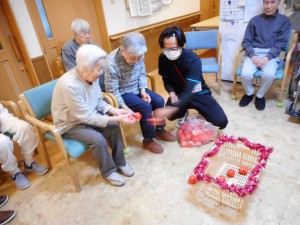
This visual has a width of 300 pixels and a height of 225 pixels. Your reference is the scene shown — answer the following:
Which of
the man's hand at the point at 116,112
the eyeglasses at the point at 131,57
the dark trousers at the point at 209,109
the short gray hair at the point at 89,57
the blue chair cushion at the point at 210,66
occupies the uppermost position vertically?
the short gray hair at the point at 89,57

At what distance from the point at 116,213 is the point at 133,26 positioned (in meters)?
2.87

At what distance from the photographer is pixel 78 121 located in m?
1.70

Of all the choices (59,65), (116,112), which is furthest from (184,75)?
(59,65)

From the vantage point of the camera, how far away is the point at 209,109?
2100mm

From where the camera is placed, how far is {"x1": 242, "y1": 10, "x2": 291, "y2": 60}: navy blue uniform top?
7.92ft

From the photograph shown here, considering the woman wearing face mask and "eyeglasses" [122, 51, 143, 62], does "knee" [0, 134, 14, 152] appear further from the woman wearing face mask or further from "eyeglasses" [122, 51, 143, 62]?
the woman wearing face mask

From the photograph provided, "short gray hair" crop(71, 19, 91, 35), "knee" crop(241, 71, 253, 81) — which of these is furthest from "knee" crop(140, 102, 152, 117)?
"knee" crop(241, 71, 253, 81)

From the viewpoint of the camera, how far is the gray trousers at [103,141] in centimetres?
163

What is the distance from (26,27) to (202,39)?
2098 mm

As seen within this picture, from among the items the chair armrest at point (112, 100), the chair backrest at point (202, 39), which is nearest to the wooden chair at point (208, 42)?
the chair backrest at point (202, 39)

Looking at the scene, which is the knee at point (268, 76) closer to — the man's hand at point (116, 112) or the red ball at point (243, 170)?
the red ball at point (243, 170)

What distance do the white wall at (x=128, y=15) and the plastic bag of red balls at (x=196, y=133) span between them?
189 centimetres

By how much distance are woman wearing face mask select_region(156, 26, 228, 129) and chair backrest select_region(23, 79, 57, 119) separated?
0.96 metres

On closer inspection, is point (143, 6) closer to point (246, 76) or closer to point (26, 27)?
point (26, 27)
